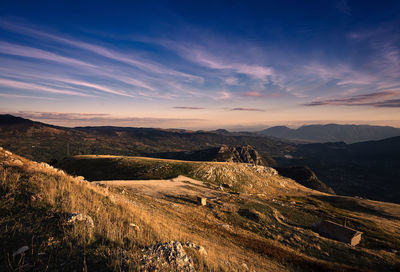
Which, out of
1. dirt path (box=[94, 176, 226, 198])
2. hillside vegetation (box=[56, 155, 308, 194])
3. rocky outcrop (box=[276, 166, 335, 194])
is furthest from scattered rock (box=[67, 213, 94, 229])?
rocky outcrop (box=[276, 166, 335, 194])

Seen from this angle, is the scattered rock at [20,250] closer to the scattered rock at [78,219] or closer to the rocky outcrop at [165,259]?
the scattered rock at [78,219]

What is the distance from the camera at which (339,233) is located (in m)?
31.8

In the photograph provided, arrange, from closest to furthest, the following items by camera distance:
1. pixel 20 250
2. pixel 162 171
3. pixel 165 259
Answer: pixel 20 250, pixel 165 259, pixel 162 171

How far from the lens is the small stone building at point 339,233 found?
31111 mm

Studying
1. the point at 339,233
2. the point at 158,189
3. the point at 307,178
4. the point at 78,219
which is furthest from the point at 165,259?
the point at 307,178

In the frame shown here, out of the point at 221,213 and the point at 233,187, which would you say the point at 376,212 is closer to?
the point at 233,187

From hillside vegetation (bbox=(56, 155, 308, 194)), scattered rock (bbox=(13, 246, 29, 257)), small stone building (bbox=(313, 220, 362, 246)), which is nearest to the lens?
scattered rock (bbox=(13, 246, 29, 257))

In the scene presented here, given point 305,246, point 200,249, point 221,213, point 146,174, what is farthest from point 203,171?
point 200,249

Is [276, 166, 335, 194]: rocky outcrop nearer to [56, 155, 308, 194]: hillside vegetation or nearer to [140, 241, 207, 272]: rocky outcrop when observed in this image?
[56, 155, 308, 194]: hillside vegetation

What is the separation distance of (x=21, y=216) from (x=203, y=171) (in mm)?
61898

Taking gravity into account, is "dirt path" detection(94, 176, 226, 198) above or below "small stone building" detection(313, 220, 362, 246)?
above

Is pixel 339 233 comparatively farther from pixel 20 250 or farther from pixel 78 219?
pixel 20 250

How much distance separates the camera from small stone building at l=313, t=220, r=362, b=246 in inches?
1225

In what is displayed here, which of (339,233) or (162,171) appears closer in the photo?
(339,233)
